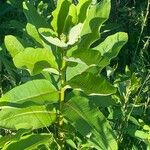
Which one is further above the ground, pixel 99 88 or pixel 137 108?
pixel 99 88

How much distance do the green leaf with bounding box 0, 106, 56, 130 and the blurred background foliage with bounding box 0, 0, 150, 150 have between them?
0.89 ft

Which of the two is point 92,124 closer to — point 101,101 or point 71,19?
point 101,101

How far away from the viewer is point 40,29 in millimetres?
2646

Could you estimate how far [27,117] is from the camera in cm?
286

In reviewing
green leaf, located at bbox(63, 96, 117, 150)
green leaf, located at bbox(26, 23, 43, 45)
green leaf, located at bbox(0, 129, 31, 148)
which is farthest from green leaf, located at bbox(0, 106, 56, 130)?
green leaf, located at bbox(26, 23, 43, 45)

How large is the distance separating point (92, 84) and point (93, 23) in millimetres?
315

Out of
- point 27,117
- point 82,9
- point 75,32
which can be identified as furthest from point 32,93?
point 82,9

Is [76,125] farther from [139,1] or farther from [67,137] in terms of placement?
[139,1]

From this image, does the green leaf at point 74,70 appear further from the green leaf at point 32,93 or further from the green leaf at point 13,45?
the green leaf at point 13,45

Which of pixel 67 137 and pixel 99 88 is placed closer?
pixel 99 88

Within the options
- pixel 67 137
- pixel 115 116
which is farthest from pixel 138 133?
pixel 67 137

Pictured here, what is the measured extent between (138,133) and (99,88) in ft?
2.04

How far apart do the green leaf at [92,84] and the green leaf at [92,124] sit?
14 cm

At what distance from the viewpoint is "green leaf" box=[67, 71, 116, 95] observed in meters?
2.64
